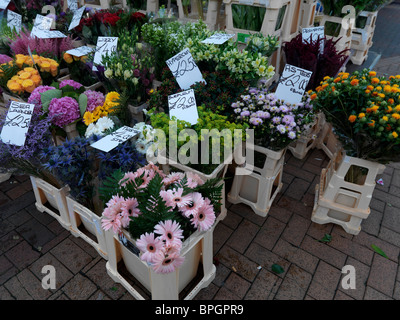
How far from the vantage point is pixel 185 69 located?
2.29 meters

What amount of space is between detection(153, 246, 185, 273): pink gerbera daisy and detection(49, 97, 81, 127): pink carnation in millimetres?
1378

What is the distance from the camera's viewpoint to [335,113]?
2.03m

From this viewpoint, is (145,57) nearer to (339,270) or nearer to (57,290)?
(57,290)

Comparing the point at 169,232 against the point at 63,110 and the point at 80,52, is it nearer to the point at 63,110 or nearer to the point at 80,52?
the point at 63,110

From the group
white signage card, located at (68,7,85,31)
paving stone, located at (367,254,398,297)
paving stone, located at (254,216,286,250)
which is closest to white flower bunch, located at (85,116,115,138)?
paving stone, located at (254,216,286,250)

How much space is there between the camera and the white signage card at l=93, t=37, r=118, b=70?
2.56m

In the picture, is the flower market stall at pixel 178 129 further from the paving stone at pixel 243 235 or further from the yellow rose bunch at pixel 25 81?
the paving stone at pixel 243 235

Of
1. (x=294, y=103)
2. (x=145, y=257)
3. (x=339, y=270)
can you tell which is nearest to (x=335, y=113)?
(x=294, y=103)

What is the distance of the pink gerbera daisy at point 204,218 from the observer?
5.00ft

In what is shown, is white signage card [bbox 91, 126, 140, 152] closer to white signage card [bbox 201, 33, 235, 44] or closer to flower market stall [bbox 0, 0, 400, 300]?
flower market stall [bbox 0, 0, 400, 300]

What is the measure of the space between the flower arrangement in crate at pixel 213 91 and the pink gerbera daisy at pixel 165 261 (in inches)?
45.5

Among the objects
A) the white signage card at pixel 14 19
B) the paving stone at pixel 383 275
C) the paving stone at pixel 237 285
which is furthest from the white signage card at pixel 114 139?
the white signage card at pixel 14 19

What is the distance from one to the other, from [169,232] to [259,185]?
1257mm
